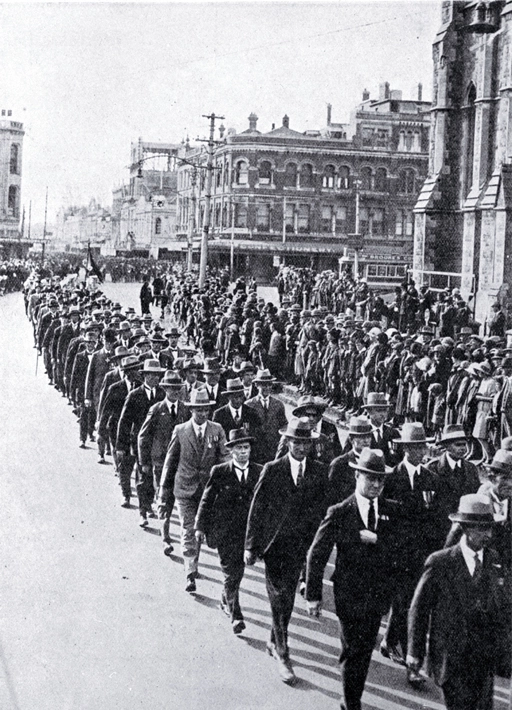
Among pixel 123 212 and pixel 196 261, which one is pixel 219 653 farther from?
pixel 123 212

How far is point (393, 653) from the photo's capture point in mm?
6797

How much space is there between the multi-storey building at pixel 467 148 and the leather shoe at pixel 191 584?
21781mm

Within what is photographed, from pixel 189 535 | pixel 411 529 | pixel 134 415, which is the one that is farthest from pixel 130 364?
pixel 411 529

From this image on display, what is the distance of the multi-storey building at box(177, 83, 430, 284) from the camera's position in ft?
218

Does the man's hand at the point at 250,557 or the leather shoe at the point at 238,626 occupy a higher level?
the man's hand at the point at 250,557

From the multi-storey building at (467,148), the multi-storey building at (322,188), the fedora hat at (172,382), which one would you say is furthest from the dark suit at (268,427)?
the multi-storey building at (322,188)

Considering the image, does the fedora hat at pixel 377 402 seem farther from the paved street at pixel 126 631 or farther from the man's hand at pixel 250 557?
the man's hand at pixel 250 557

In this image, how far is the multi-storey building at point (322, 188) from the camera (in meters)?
66.4

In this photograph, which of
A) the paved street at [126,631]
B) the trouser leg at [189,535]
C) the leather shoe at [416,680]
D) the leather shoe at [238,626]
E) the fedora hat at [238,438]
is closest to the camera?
the paved street at [126,631]

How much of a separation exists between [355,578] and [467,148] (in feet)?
103

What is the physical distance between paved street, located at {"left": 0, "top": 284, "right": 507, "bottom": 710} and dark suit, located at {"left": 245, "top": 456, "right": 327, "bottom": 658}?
19.8 inches

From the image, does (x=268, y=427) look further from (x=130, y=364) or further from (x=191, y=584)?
(x=130, y=364)

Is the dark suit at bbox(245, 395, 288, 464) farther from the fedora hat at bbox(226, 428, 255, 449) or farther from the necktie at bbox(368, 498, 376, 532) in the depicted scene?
the necktie at bbox(368, 498, 376, 532)

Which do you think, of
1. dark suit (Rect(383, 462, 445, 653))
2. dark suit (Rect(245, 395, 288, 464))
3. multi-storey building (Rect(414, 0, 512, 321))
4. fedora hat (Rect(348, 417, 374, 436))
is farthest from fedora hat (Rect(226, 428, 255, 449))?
multi-storey building (Rect(414, 0, 512, 321))
